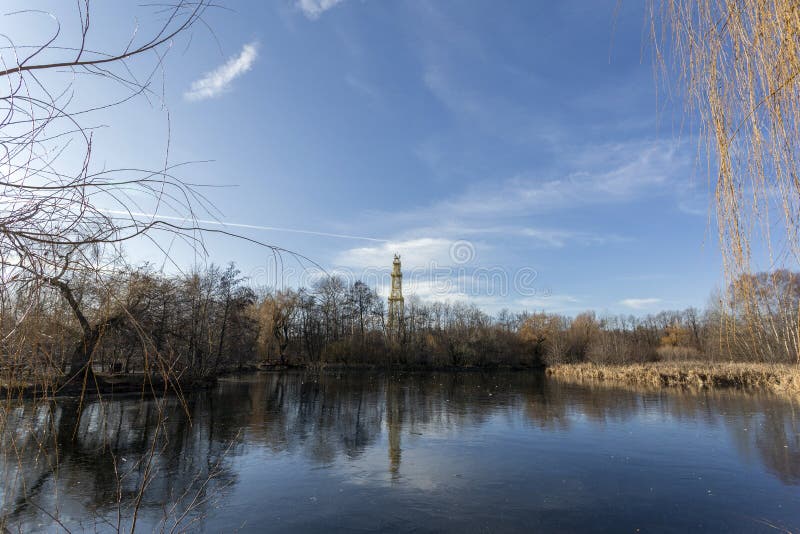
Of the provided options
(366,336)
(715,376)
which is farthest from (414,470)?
(366,336)

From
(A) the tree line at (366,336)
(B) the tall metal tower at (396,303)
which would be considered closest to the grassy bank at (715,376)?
(A) the tree line at (366,336)

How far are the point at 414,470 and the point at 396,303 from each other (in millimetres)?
43500

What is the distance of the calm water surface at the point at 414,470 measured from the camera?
6.09 meters

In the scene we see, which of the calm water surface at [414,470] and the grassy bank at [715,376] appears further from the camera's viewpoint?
the grassy bank at [715,376]

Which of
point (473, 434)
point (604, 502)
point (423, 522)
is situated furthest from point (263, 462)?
point (604, 502)

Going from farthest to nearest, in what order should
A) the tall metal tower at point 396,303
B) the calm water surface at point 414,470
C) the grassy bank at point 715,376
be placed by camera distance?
1. the tall metal tower at point 396,303
2. the grassy bank at point 715,376
3. the calm water surface at point 414,470

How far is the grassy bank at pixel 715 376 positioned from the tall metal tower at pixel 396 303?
23365mm

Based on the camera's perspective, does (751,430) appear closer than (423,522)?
No

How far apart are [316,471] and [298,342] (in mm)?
39389

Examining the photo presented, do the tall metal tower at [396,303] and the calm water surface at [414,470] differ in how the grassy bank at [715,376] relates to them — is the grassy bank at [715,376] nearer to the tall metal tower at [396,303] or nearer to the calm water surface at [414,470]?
the calm water surface at [414,470]

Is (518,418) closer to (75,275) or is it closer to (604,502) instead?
(604,502)

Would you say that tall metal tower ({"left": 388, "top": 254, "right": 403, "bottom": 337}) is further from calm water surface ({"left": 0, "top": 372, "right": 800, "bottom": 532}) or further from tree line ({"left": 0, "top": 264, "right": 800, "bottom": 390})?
calm water surface ({"left": 0, "top": 372, "right": 800, "bottom": 532})

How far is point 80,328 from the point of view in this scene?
2.11 m

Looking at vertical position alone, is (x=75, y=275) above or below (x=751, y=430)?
above
